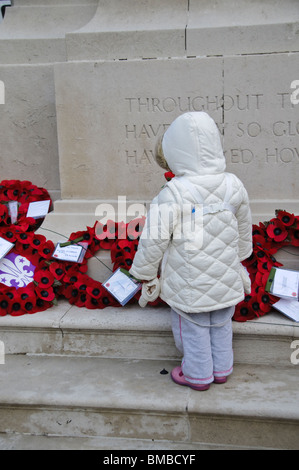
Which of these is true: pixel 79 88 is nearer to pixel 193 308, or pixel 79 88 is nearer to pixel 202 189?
pixel 202 189

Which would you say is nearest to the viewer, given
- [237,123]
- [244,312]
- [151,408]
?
[151,408]

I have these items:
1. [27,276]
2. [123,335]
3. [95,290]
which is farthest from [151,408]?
[27,276]

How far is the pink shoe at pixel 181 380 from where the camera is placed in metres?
2.71

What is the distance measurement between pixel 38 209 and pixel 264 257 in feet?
6.88

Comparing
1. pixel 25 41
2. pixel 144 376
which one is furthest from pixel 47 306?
pixel 25 41

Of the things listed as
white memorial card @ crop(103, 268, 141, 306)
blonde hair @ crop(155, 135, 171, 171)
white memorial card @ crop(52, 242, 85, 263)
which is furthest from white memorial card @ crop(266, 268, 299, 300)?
white memorial card @ crop(52, 242, 85, 263)

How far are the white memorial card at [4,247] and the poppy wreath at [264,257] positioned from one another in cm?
170

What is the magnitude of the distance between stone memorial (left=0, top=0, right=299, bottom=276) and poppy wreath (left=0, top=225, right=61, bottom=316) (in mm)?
318

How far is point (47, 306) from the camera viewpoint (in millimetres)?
3461

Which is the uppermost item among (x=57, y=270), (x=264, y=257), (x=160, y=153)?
(x=160, y=153)

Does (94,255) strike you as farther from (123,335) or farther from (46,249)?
(123,335)

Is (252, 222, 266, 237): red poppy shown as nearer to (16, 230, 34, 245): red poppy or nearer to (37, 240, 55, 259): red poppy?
(37, 240, 55, 259): red poppy

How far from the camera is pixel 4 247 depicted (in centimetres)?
359

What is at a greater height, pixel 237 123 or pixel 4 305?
pixel 237 123
